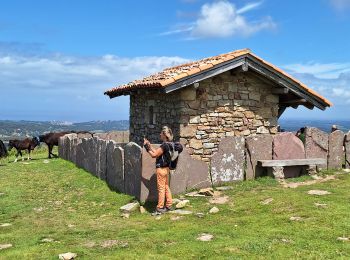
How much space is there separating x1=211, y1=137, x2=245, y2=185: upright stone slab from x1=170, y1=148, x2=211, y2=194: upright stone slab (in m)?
0.35

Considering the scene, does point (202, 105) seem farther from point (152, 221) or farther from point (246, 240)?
point (246, 240)

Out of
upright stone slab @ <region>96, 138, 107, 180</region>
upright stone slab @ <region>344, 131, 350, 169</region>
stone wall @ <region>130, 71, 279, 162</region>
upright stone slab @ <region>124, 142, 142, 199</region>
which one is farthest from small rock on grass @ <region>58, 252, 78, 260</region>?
upright stone slab @ <region>344, 131, 350, 169</region>

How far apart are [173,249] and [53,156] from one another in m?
20.8

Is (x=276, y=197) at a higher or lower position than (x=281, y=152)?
lower

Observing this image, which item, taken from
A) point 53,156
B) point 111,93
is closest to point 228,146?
point 111,93

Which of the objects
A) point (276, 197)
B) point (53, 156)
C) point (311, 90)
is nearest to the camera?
point (276, 197)

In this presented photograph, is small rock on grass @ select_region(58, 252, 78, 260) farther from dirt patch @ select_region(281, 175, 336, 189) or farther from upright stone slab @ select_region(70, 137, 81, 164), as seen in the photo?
upright stone slab @ select_region(70, 137, 81, 164)

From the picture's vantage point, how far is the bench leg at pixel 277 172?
1416 centimetres

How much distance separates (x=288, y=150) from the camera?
577 inches

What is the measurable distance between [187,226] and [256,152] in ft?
17.8

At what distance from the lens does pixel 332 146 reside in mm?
15492

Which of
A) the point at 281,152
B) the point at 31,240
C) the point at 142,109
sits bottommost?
the point at 31,240

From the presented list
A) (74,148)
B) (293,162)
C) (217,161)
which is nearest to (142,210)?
(217,161)

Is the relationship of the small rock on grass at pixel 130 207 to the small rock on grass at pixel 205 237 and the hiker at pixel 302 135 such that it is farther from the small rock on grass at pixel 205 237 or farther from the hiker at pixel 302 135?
the hiker at pixel 302 135
